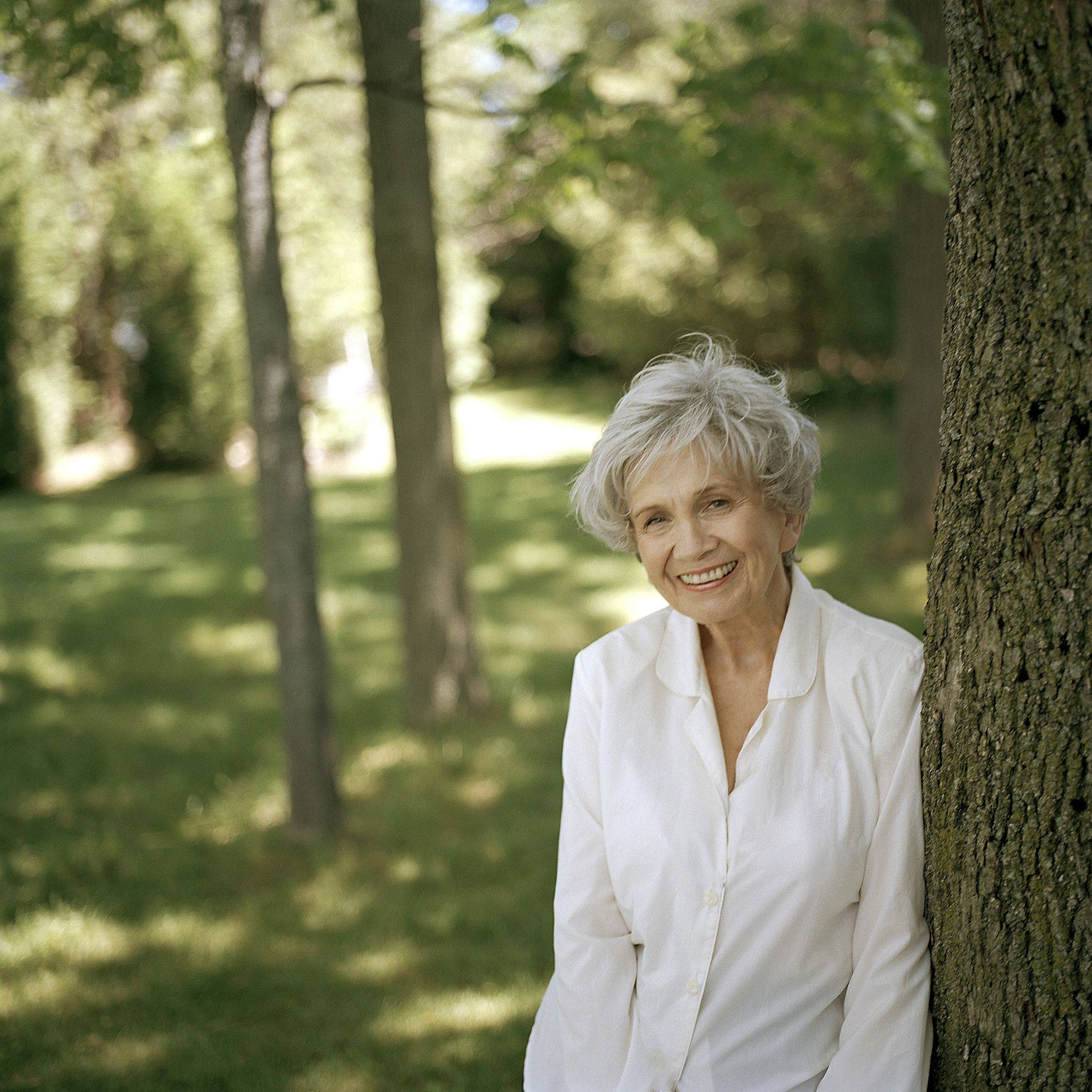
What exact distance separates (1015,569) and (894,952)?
71 cm

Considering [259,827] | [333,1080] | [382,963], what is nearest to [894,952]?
[333,1080]

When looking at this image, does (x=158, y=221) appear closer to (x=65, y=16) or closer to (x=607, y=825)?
(x=65, y=16)

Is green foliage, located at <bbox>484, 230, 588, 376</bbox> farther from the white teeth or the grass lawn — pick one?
the white teeth

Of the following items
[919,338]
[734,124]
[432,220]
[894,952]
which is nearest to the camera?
[894,952]

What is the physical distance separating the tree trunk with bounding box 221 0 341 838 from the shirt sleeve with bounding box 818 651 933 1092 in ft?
9.72

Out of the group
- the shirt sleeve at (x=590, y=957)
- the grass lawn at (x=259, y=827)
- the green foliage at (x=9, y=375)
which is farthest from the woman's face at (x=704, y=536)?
the green foliage at (x=9, y=375)

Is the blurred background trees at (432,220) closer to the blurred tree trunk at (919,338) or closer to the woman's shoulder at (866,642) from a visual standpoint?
the blurred tree trunk at (919,338)

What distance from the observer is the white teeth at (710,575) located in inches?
82.2

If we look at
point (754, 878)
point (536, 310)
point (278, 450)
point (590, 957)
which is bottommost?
point (590, 957)

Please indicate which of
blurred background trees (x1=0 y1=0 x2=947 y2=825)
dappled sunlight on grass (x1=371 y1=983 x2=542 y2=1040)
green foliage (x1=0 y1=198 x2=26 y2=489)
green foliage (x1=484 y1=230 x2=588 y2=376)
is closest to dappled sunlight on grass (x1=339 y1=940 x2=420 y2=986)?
dappled sunlight on grass (x1=371 y1=983 x2=542 y2=1040)

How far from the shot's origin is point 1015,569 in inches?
63.7

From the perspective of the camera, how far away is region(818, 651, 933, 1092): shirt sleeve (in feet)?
6.06

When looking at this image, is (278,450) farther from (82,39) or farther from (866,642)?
(866,642)

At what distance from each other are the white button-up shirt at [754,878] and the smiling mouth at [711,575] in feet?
0.46
